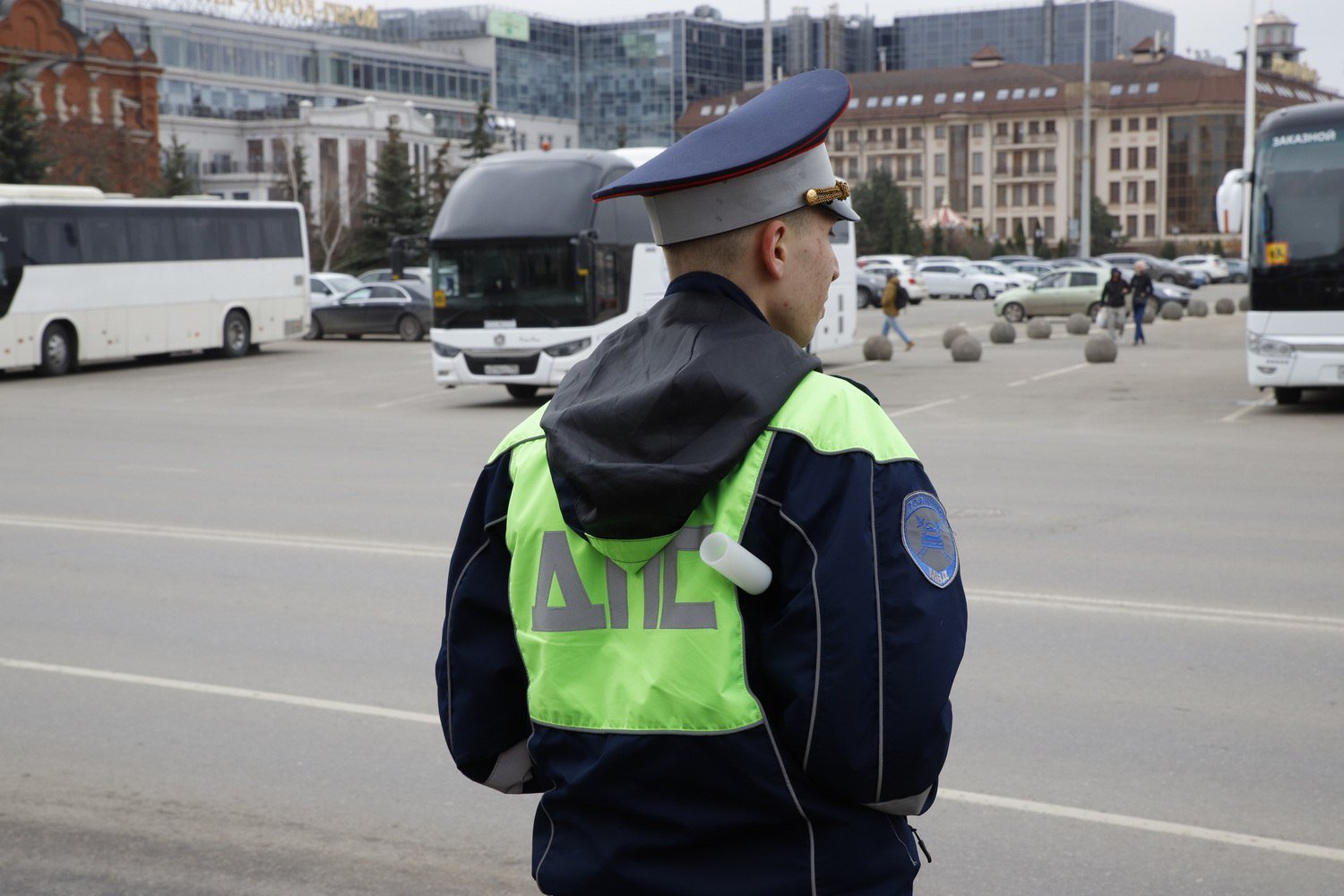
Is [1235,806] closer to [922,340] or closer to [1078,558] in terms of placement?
[1078,558]

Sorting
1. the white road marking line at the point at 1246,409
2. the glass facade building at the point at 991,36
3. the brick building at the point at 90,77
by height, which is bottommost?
the white road marking line at the point at 1246,409

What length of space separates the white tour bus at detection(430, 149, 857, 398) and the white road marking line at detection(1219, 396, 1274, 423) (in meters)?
7.91

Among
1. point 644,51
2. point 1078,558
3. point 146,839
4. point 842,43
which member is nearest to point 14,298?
point 1078,558

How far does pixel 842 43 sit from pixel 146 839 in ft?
566

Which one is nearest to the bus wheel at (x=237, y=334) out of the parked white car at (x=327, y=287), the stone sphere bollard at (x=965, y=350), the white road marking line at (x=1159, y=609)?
the parked white car at (x=327, y=287)

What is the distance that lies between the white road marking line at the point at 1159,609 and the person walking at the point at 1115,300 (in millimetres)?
27103

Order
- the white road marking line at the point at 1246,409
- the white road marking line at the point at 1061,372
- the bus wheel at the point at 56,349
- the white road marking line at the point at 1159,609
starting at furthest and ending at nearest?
the bus wheel at the point at 56,349 → the white road marking line at the point at 1061,372 → the white road marking line at the point at 1246,409 → the white road marking line at the point at 1159,609

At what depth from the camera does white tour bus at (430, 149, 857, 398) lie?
72.5 ft

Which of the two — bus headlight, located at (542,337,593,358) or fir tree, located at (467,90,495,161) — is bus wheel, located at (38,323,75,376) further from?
fir tree, located at (467,90,495,161)

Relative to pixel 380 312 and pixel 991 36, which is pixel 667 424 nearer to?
pixel 380 312

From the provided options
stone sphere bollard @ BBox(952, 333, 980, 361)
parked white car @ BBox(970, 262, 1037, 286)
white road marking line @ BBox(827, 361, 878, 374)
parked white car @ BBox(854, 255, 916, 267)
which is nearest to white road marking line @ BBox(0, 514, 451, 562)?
white road marking line @ BBox(827, 361, 878, 374)

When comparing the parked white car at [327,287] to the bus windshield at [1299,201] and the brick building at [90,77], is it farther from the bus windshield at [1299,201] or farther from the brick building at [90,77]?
the bus windshield at [1299,201]

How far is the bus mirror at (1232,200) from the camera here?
19.4m

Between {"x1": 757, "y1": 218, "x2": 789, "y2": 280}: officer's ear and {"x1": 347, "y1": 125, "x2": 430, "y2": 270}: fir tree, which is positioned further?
{"x1": 347, "y1": 125, "x2": 430, "y2": 270}: fir tree
